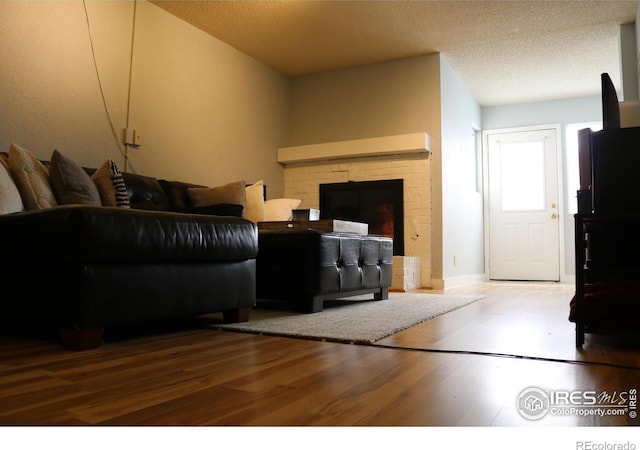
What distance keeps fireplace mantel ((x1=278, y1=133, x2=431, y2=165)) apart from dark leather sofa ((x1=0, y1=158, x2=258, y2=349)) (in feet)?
10.7

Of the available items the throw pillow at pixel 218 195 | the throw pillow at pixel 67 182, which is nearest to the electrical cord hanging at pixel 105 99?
the throw pillow at pixel 218 195

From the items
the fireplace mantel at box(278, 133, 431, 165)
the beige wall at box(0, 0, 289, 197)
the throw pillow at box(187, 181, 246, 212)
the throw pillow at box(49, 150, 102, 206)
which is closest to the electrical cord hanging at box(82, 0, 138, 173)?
the beige wall at box(0, 0, 289, 197)

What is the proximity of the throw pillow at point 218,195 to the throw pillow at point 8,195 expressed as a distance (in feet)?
4.61

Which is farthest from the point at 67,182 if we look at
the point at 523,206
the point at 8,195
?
the point at 523,206

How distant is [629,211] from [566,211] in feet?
17.0

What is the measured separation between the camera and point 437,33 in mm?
4656

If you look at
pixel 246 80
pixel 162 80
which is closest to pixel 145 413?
pixel 162 80

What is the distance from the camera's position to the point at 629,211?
178 centimetres

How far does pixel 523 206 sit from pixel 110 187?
5.76m

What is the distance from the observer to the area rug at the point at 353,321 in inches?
76.9

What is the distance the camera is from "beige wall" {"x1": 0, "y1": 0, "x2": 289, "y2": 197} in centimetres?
305

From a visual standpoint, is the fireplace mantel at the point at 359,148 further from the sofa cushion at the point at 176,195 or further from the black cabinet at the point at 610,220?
the black cabinet at the point at 610,220

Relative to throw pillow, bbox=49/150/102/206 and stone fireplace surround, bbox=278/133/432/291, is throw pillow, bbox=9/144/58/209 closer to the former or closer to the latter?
throw pillow, bbox=49/150/102/206

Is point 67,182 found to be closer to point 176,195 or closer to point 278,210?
point 176,195
